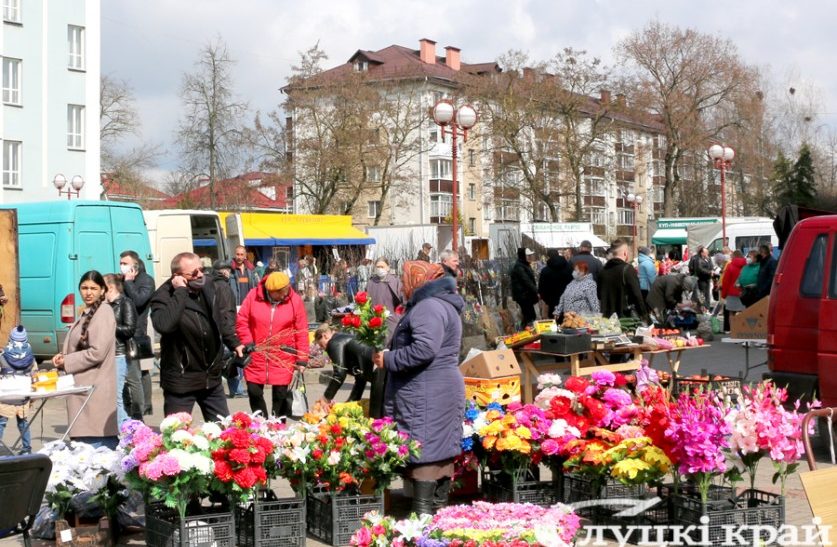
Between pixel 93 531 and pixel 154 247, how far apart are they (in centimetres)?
1695

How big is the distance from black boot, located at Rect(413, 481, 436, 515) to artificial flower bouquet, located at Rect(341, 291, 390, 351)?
2.45m

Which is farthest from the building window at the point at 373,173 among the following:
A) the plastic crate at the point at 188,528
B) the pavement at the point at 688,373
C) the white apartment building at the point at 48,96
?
the plastic crate at the point at 188,528

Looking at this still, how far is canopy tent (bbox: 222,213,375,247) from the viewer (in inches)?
1586

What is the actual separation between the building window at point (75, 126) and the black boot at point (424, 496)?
1774 inches

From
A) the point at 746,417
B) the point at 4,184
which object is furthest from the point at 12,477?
the point at 4,184

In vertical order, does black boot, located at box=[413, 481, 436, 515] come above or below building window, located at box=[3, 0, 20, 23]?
below

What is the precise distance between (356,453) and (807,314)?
15.6 feet

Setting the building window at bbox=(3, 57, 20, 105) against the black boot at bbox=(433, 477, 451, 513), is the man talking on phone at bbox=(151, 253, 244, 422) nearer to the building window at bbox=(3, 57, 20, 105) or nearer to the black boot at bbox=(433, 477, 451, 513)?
the black boot at bbox=(433, 477, 451, 513)

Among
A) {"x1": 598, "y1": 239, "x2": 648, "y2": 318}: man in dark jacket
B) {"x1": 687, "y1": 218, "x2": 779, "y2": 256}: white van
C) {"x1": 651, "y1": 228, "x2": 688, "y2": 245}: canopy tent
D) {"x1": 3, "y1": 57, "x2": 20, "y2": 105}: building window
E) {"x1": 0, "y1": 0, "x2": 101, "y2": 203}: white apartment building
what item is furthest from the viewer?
{"x1": 651, "y1": 228, "x2": 688, "y2": 245}: canopy tent

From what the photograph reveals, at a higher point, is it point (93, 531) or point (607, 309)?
point (607, 309)

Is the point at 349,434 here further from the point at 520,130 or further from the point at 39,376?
the point at 520,130

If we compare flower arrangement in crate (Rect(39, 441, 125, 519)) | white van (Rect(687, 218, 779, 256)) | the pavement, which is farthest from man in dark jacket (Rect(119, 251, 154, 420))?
Answer: white van (Rect(687, 218, 779, 256))

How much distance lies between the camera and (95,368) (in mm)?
8430

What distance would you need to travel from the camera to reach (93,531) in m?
6.98
